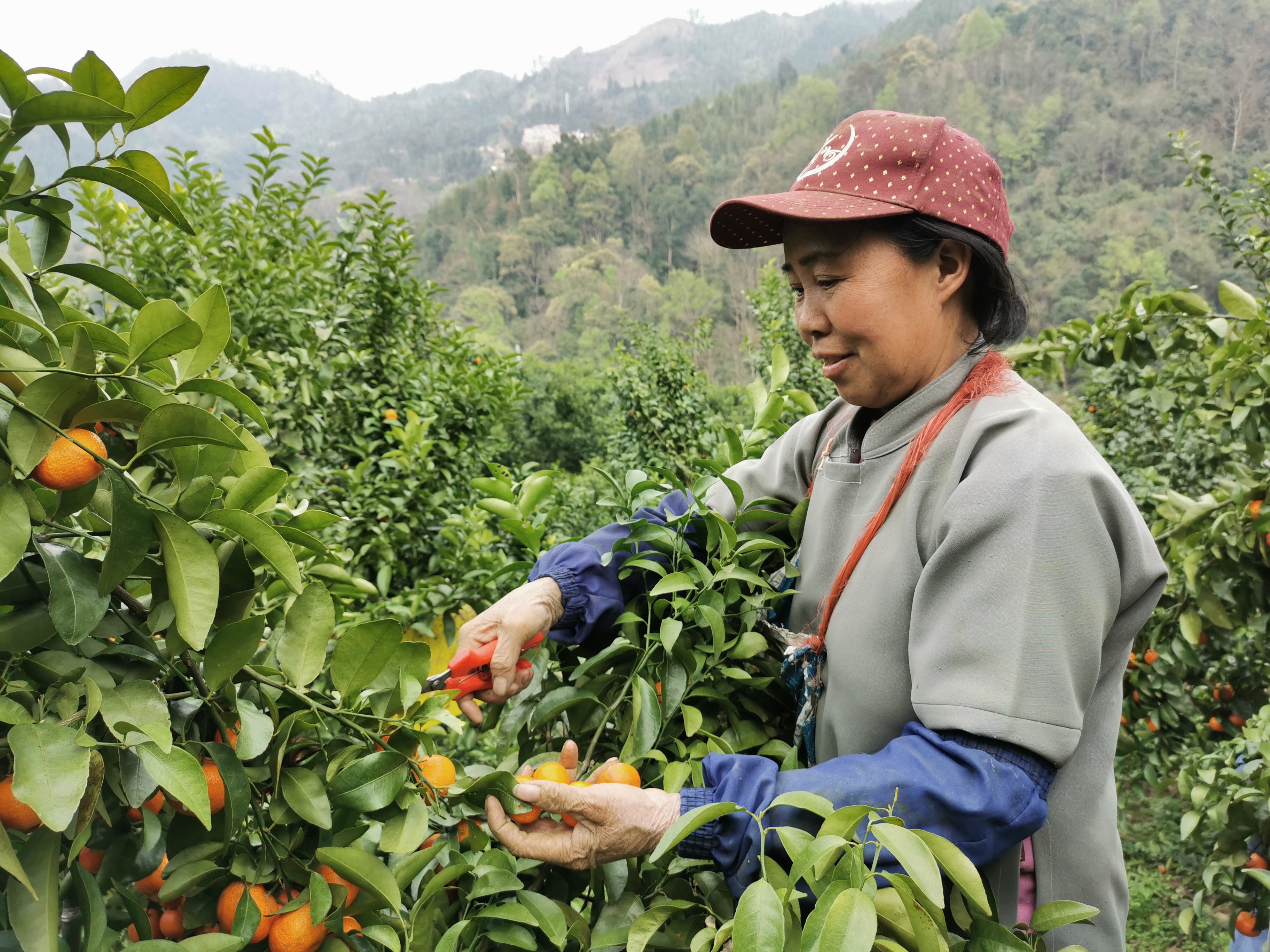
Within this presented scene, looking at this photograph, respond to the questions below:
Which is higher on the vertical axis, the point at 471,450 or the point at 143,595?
the point at 143,595

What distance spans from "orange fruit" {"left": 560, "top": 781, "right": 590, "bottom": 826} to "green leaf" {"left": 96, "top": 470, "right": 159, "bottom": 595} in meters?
0.49

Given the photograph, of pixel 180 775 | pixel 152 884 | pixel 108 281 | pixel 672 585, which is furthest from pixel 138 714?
pixel 672 585

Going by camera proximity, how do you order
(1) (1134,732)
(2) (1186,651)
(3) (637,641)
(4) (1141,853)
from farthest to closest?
(4) (1141,853), (1) (1134,732), (2) (1186,651), (3) (637,641)

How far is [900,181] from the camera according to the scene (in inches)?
41.6

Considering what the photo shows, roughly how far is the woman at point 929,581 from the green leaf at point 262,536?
0.35 metres

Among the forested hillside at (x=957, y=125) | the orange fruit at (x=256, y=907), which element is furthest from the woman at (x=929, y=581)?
the forested hillside at (x=957, y=125)

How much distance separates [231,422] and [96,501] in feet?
0.55

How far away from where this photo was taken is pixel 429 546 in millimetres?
3055

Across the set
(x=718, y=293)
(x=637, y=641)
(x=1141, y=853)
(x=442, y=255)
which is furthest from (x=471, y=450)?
(x=442, y=255)

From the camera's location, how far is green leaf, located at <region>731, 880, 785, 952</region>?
647mm

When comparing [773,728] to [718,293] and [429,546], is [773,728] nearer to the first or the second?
[429,546]

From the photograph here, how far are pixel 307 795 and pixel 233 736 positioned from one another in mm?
107

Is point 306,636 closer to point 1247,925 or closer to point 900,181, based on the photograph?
point 900,181

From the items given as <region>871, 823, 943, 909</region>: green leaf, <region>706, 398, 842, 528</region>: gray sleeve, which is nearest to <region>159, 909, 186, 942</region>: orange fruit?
<region>871, 823, 943, 909</region>: green leaf
